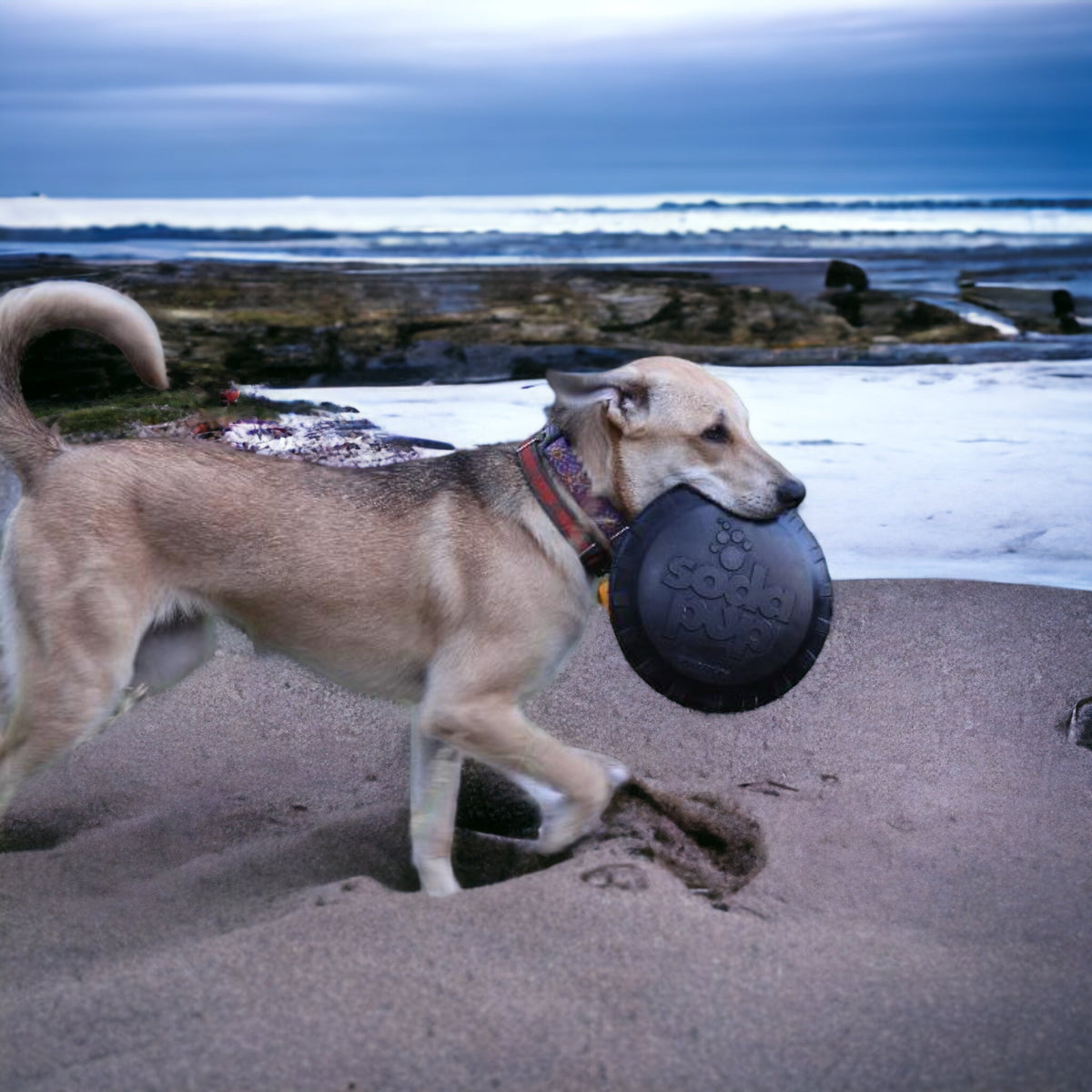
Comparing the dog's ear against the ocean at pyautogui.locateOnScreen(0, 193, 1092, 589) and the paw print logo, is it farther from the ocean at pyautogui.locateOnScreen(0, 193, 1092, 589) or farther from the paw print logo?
the ocean at pyautogui.locateOnScreen(0, 193, 1092, 589)

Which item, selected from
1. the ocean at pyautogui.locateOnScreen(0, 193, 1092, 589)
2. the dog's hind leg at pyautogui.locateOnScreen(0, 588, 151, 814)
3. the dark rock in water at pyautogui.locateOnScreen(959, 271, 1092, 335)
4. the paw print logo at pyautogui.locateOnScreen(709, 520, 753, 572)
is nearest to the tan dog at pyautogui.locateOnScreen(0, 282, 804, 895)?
the dog's hind leg at pyautogui.locateOnScreen(0, 588, 151, 814)

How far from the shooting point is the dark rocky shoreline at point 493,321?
9273mm

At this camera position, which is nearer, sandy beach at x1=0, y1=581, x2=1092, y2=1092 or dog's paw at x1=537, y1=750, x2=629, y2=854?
sandy beach at x1=0, y1=581, x2=1092, y2=1092

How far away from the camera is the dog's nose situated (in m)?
4.34

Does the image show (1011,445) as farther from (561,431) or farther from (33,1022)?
(33,1022)

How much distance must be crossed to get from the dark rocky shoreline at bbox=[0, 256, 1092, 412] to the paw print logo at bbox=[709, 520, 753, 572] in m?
5.44

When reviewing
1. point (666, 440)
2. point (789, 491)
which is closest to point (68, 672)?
point (666, 440)

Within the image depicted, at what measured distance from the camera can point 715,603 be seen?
4.29m

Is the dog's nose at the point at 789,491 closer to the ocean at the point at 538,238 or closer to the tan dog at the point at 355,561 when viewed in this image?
the tan dog at the point at 355,561

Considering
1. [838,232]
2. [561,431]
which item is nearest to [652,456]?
[561,431]

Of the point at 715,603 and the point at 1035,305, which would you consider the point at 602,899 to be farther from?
the point at 1035,305

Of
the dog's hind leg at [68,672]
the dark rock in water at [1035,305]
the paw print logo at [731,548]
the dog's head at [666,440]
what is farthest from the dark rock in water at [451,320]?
the paw print logo at [731,548]

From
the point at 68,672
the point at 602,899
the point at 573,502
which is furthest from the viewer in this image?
the point at 573,502

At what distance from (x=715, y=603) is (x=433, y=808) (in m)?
1.21
